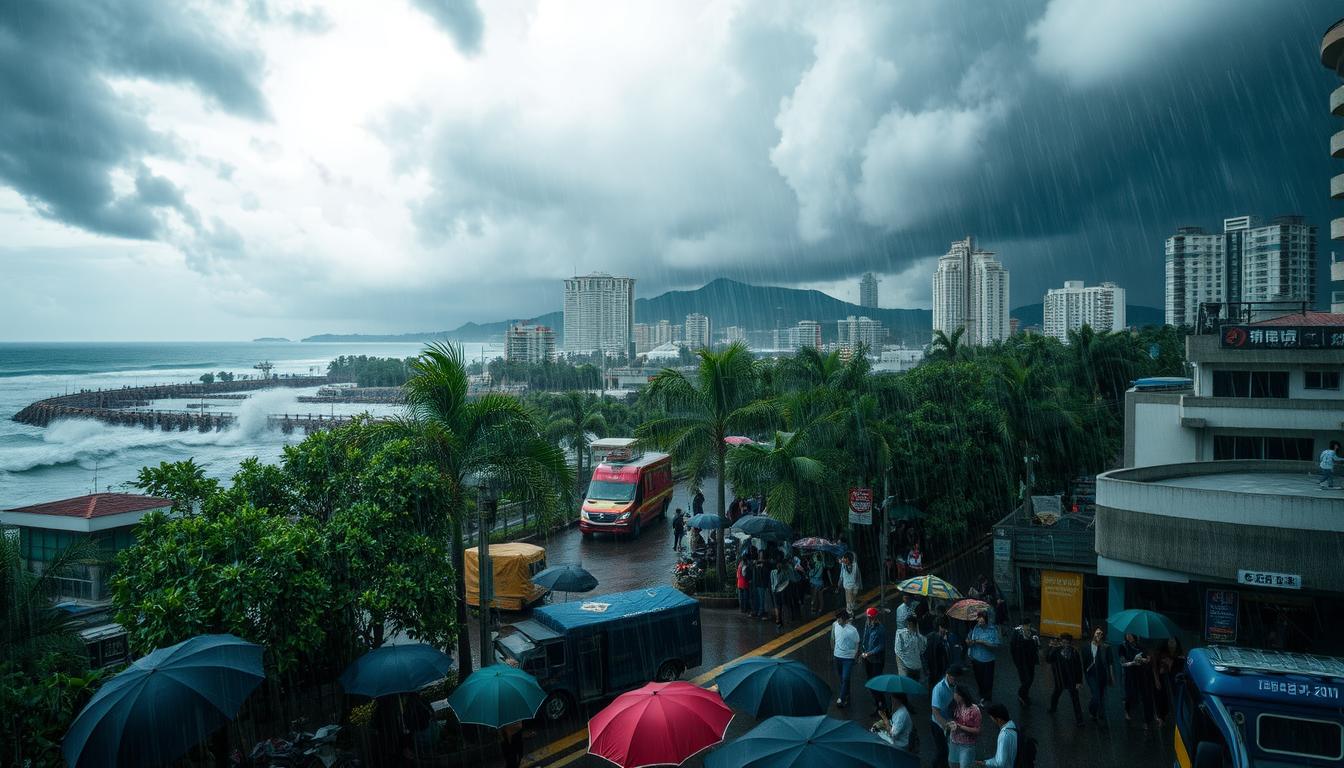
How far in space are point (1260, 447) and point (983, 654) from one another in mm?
13525

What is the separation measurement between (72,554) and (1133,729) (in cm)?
1474

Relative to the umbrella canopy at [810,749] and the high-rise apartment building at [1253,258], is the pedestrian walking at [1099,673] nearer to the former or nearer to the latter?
the umbrella canopy at [810,749]

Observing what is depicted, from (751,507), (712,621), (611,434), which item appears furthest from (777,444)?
(611,434)

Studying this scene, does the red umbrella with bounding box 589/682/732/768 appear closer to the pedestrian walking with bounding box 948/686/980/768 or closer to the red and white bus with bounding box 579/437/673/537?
the pedestrian walking with bounding box 948/686/980/768

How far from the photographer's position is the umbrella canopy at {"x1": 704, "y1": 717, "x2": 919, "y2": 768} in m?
6.92

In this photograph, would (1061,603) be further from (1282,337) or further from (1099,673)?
(1282,337)

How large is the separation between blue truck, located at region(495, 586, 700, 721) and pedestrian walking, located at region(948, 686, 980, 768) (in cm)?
518

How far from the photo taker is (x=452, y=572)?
37.9 ft

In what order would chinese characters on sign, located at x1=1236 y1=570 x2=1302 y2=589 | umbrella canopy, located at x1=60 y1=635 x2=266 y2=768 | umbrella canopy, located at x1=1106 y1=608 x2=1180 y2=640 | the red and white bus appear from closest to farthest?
umbrella canopy, located at x1=60 y1=635 x2=266 y2=768 → umbrella canopy, located at x1=1106 y1=608 x2=1180 y2=640 → chinese characters on sign, located at x1=1236 y1=570 x2=1302 y2=589 → the red and white bus

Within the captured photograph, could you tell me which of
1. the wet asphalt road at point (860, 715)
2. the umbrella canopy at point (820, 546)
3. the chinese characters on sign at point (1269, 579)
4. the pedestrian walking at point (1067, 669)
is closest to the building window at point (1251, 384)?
the wet asphalt road at point (860, 715)

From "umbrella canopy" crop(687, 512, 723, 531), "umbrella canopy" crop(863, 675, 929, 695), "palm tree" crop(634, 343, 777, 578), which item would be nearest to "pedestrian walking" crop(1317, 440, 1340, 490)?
"umbrella canopy" crop(863, 675, 929, 695)

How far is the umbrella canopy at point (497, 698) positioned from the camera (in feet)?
30.5

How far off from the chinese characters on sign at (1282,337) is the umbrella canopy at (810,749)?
1874 cm

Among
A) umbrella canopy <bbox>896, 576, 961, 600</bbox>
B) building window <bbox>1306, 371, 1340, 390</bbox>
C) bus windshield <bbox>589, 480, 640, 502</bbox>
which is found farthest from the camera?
bus windshield <bbox>589, 480, 640, 502</bbox>
